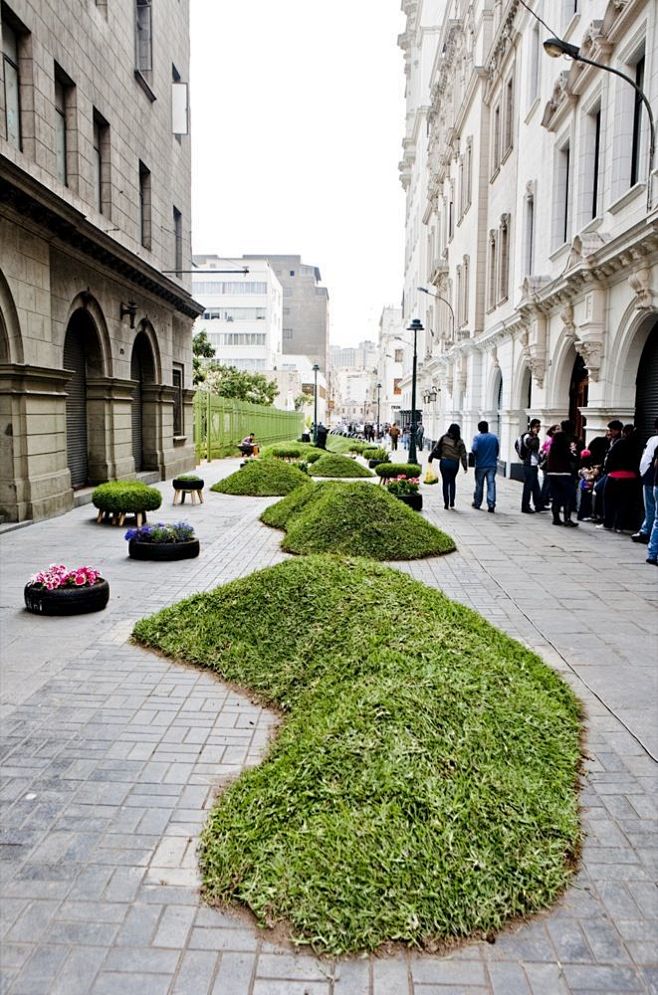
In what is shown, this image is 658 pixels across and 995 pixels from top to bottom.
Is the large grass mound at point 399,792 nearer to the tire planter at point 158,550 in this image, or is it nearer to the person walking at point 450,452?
the tire planter at point 158,550

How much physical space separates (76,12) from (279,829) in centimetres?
1712

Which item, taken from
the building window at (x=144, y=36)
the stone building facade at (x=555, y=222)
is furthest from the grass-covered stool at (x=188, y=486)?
the building window at (x=144, y=36)

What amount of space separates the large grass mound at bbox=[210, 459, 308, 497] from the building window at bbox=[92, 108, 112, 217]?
696cm

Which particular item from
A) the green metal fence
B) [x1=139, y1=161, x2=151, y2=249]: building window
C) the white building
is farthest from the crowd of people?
the white building

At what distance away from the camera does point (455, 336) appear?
36625 millimetres

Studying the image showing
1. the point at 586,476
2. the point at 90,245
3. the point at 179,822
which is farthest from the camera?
the point at 90,245

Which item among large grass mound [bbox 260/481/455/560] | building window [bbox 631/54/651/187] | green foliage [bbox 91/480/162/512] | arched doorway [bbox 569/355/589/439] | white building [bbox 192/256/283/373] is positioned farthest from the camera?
white building [bbox 192/256/283/373]

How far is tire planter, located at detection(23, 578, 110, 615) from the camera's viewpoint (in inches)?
301

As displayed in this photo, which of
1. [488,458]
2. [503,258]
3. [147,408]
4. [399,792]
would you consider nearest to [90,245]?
[147,408]

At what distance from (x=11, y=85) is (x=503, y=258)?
1819 centimetres

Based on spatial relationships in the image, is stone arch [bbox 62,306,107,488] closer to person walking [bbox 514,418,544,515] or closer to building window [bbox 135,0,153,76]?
building window [bbox 135,0,153,76]

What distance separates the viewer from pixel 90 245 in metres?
15.9

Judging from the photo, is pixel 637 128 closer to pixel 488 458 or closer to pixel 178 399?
pixel 488 458

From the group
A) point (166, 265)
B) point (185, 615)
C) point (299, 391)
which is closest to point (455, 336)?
point (166, 265)
